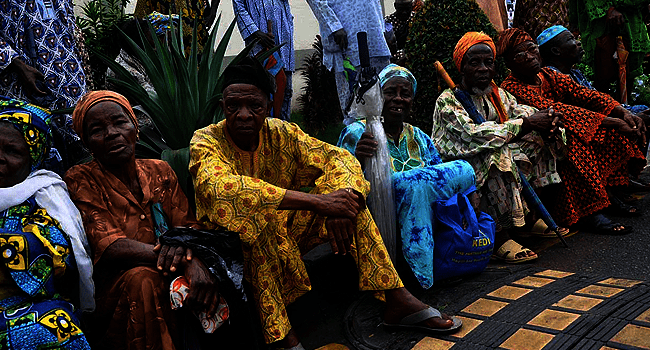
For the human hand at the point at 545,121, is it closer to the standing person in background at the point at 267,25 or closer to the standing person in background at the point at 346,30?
the standing person in background at the point at 346,30

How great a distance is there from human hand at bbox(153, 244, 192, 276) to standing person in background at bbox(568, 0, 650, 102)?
5388mm

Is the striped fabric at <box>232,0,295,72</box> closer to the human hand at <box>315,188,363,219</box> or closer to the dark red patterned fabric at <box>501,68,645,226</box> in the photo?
the dark red patterned fabric at <box>501,68,645,226</box>

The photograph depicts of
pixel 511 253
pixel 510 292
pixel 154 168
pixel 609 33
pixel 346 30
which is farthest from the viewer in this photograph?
pixel 609 33

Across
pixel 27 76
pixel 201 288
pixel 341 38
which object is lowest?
pixel 201 288

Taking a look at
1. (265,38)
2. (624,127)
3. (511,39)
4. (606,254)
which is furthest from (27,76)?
(624,127)

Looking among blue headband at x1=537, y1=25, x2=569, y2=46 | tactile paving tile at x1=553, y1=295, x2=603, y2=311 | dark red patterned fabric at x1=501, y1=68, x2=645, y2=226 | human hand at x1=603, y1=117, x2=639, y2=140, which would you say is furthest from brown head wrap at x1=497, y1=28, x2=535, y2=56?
tactile paving tile at x1=553, y1=295, x2=603, y2=311

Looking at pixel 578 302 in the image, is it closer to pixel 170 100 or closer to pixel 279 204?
pixel 279 204

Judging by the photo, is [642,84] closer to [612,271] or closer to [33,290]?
[612,271]

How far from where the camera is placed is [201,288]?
2691 mm

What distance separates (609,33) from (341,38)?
2.96 m

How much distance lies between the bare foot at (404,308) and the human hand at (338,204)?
20.1 inches

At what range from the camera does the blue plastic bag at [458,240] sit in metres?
3.93

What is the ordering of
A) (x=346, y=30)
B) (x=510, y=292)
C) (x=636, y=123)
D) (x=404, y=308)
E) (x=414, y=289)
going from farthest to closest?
(x=346, y=30), (x=636, y=123), (x=414, y=289), (x=510, y=292), (x=404, y=308)

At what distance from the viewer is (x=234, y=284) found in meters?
2.83
